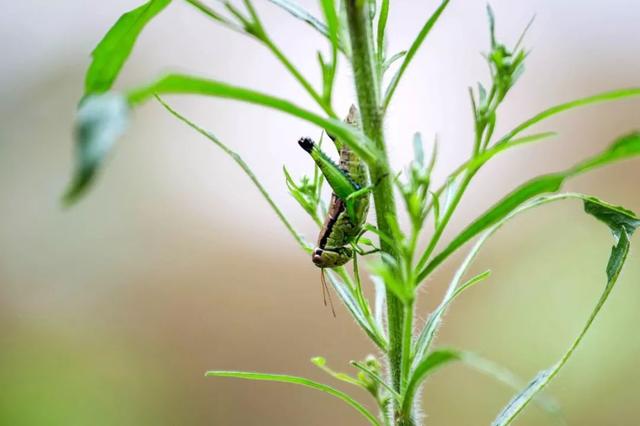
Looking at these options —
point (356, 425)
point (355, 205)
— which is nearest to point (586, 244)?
point (356, 425)

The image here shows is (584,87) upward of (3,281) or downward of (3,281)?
upward

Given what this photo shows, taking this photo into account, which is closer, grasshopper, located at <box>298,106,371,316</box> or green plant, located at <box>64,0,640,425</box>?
green plant, located at <box>64,0,640,425</box>

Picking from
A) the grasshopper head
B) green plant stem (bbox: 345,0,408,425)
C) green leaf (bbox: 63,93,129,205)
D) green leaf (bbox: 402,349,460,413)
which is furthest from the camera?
the grasshopper head

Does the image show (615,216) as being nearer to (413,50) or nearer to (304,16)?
(413,50)

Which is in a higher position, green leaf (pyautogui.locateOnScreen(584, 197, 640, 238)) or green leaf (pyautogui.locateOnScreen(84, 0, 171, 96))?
green leaf (pyautogui.locateOnScreen(84, 0, 171, 96))

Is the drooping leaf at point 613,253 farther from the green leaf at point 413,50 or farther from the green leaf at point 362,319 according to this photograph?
the green leaf at point 413,50

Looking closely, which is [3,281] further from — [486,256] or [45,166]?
[486,256]

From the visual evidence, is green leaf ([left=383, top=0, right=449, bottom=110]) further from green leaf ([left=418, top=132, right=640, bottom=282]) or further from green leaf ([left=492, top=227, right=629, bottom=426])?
green leaf ([left=492, top=227, right=629, bottom=426])

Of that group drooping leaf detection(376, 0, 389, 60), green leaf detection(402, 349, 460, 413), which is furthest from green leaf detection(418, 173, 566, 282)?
drooping leaf detection(376, 0, 389, 60)

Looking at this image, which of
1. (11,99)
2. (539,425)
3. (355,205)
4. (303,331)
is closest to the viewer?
(355,205)
